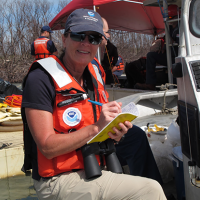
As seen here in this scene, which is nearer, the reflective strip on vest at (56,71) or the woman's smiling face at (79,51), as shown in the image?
the reflective strip on vest at (56,71)

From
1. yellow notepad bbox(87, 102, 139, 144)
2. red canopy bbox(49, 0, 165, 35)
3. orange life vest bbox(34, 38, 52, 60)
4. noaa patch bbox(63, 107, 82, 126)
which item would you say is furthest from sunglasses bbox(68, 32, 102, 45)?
orange life vest bbox(34, 38, 52, 60)

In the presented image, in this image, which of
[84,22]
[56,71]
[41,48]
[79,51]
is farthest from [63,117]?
[41,48]

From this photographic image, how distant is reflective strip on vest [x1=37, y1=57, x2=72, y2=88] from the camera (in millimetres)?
1668

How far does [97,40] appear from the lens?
72.2 inches

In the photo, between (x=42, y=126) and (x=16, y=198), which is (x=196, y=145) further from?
(x=16, y=198)

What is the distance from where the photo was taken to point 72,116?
5.49 ft

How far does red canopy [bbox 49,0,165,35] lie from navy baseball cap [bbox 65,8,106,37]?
519cm

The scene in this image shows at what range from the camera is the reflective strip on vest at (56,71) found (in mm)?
1668

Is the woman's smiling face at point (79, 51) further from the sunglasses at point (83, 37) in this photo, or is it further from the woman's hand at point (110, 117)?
the woman's hand at point (110, 117)

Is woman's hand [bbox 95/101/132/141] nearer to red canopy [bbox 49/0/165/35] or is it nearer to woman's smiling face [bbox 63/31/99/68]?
woman's smiling face [bbox 63/31/99/68]

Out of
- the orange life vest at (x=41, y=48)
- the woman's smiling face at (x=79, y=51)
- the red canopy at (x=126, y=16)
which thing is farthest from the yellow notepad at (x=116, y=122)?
the orange life vest at (x=41, y=48)

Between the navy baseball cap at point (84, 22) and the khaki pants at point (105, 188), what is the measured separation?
973 mm

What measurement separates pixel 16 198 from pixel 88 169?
2.06m

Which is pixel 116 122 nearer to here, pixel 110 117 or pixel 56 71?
pixel 110 117
